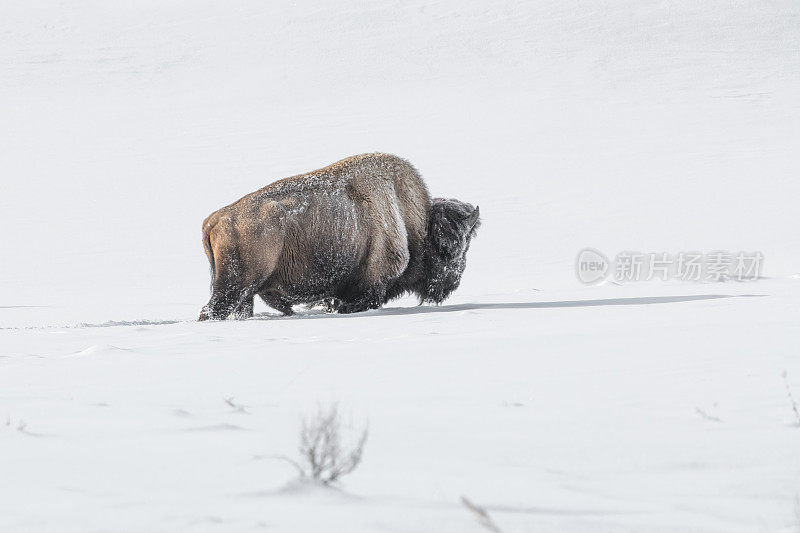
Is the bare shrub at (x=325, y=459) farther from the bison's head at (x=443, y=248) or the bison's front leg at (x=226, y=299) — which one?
the bison's head at (x=443, y=248)

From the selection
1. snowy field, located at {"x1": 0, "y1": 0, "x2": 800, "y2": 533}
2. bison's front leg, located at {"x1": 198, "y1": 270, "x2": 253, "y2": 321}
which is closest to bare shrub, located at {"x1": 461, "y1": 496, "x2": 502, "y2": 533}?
snowy field, located at {"x1": 0, "y1": 0, "x2": 800, "y2": 533}

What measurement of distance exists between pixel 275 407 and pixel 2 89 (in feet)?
104

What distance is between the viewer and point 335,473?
6.97ft

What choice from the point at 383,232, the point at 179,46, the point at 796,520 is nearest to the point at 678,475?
the point at 796,520

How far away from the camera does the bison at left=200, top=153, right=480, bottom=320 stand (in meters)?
6.82

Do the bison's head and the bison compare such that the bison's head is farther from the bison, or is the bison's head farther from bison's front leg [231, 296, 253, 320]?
bison's front leg [231, 296, 253, 320]

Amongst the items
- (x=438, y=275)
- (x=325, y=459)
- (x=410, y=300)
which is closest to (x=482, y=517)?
(x=325, y=459)

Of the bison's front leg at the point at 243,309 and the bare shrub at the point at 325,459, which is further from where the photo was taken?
the bison's front leg at the point at 243,309

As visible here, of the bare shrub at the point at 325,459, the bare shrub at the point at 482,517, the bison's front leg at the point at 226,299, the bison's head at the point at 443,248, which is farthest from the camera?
the bison's head at the point at 443,248

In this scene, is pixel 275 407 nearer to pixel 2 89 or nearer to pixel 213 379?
pixel 213 379

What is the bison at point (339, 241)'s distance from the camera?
6820 millimetres

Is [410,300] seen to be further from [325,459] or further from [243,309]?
[325,459]

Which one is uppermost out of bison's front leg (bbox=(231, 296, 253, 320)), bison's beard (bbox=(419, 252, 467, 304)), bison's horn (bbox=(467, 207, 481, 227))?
bison's horn (bbox=(467, 207, 481, 227))

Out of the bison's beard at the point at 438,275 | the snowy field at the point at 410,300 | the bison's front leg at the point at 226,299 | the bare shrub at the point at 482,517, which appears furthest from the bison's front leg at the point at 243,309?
the bare shrub at the point at 482,517
